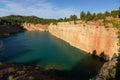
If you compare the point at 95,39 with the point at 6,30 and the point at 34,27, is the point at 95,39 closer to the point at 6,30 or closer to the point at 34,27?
the point at 6,30

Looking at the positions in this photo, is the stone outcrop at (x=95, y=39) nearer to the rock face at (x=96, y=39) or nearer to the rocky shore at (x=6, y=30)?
the rock face at (x=96, y=39)

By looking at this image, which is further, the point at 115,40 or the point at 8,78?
the point at 115,40

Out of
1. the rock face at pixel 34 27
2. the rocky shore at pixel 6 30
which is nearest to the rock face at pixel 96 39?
the rocky shore at pixel 6 30

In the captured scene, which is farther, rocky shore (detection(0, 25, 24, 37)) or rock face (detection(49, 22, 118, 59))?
rocky shore (detection(0, 25, 24, 37))

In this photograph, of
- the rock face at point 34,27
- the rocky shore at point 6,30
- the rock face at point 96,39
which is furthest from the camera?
the rock face at point 34,27

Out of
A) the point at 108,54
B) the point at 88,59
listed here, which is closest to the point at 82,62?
the point at 88,59

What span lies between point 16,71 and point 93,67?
1488cm

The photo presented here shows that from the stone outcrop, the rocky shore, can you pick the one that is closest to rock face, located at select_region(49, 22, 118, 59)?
the stone outcrop

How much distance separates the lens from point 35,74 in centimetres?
2756

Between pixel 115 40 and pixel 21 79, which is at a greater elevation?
pixel 115 40

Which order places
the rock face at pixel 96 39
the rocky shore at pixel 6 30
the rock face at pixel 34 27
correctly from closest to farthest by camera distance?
the rock face at pixel 96 39
the rocky shore at pixel 6 30
the rock face at pixel 34 27

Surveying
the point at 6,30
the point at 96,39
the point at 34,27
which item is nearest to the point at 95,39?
the point at 96,39

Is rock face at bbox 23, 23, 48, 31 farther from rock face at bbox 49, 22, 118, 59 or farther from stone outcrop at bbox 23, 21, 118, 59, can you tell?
rock face at bbox 49, 22, 118, 59

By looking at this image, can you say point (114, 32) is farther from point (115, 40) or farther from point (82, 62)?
point (82, 62)
